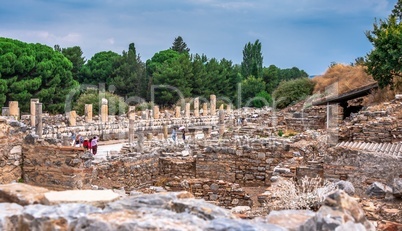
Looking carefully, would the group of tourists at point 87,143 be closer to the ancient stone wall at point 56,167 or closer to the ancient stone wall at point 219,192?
the ancient stone wall at point 56,167

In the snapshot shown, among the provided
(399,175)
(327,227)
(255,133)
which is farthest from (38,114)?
(327,227)

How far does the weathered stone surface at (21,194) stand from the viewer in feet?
11.1

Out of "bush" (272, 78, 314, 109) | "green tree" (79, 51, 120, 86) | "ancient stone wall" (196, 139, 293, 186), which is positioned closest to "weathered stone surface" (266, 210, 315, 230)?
"ancient stone wall" (196, 139, 293, 186)

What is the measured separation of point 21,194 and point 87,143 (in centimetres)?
1775

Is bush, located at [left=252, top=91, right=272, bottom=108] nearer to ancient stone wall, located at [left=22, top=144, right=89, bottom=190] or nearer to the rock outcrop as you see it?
ancient stone wall, located at [left=22, top=144, right=89, bottom=190]

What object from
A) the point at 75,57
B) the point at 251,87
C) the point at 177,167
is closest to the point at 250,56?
the point at 251,87

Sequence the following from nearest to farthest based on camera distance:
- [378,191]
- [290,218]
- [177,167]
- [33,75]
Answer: [290,218] → [378,191] → [177,167] → [33,75]

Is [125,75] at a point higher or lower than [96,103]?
higher

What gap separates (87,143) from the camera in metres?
20.8

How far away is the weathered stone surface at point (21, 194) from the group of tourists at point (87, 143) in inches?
595

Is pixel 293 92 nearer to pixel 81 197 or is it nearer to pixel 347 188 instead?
pixel 347 188

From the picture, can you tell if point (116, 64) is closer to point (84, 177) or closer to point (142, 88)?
point (142, 88)

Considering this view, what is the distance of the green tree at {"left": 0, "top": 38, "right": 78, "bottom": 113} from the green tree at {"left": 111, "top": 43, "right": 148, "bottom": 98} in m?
12.5

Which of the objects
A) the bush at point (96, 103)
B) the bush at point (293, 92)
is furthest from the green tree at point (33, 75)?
the bush at point (293, 92)
